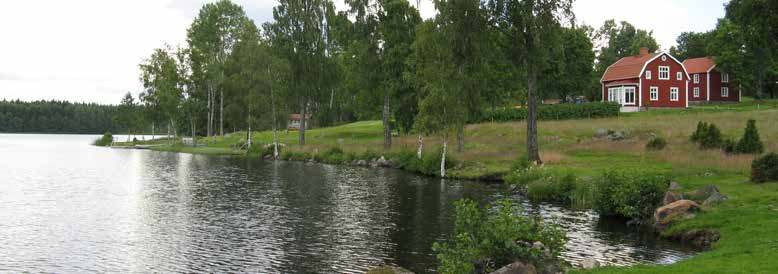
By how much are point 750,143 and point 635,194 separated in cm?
1750

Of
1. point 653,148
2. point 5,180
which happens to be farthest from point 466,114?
point 5,180

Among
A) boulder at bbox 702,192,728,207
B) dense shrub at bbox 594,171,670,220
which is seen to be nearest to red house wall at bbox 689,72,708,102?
dense shrub at bbox 594,171,670,220

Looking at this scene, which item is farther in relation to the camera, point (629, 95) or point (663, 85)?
point (629, 95)

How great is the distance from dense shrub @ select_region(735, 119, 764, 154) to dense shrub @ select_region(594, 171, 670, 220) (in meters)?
15.2

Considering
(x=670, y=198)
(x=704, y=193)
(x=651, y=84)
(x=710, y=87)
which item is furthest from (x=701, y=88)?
(x=670, y=198)

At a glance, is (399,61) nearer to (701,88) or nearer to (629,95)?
(629,95)

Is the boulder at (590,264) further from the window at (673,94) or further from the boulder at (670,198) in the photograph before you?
the window at (673,94)

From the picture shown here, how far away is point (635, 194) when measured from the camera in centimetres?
2853

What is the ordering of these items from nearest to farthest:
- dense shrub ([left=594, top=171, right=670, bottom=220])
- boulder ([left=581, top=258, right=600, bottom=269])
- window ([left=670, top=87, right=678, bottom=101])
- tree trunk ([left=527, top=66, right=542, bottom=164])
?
boulder ([left=581, top=258, right=600, bottom=269]) → dense shrub ([left=594, top=171, right=670, bottom=220]) → tree trunk ([left=527, top=66, right=542, bottom=164]) → window ([left=670, top=87, right=678, bottom=101])

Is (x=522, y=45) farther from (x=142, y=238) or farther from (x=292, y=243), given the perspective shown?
(x=142, y=238)

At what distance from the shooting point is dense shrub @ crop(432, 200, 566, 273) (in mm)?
16906

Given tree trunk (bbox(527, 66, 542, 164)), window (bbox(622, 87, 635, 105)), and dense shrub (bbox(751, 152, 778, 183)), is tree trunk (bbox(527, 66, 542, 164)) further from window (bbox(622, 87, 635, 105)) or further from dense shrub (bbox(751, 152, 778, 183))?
window (bbox(622, 87, 635, 105))

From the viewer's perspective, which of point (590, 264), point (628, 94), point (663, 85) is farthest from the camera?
point (628, 94)

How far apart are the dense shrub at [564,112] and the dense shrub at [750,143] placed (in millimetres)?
41169
